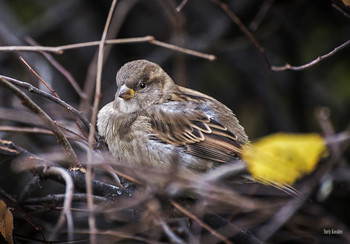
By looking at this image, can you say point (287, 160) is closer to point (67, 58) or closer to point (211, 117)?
point (211, 117)

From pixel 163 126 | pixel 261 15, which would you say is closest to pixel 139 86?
pixel 163 126

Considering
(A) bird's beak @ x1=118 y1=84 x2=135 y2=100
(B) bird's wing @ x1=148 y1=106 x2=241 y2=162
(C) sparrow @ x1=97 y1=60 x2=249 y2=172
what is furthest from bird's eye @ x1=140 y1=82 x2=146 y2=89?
(B) bird's wing @ x1=148 y1=106 x2=241 y2=162

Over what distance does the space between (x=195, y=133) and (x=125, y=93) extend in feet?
1.89

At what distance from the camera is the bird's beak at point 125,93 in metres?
3.53

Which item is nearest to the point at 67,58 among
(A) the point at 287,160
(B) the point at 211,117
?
(B) the point at 211,117

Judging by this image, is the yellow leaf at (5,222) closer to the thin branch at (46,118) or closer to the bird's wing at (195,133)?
the thin branch at (46,118)

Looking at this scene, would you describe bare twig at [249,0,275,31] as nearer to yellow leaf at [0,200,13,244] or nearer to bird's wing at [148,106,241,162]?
bird's wing at [148,106,241,162]

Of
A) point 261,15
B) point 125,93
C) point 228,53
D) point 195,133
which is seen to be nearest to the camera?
point 195,133

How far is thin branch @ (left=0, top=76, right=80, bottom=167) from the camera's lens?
223cm

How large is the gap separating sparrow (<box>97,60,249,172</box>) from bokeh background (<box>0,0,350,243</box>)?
1.10 meters

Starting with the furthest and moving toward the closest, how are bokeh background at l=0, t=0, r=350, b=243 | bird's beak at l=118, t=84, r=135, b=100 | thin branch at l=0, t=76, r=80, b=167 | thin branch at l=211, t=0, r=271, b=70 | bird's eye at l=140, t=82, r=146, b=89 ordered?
bokeh background at l=0, t=0, r=350, b=243 < bird's eye at l=140, t=82, r=146, b=89 < bird's beak at l=118, t=84, r=135, b=100 < thin branch at l=211, t=0, r=271, b=70 < thin branch at l=0, t=76, r=80, b=167

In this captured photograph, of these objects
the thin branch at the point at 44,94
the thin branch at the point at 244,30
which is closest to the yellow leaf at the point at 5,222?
the thin branch at the point at 44,94

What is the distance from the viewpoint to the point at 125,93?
11.6 feet

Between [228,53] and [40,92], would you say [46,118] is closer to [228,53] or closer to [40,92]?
[40,92]
